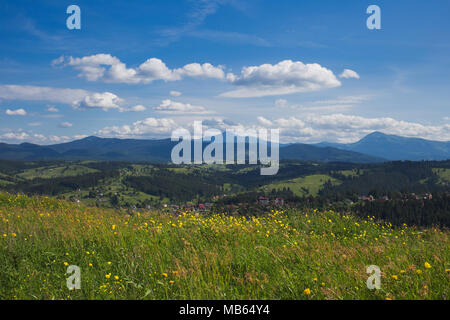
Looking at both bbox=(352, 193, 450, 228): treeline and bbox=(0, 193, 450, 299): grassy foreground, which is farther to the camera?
bbox=(352, 193, 450, 228): treeline

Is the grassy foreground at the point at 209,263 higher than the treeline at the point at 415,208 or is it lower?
higher

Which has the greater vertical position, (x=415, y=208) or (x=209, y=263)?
(x=209, y=263)

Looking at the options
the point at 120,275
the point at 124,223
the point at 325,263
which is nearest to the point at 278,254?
the point at 325,263

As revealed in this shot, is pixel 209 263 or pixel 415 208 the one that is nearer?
pixel 209 263

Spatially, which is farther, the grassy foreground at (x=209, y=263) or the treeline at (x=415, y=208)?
the treeline at (x=415, y=208)

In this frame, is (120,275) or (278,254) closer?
(120,275)

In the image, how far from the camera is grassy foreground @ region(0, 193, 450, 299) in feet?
15.8

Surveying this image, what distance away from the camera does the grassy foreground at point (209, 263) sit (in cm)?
483

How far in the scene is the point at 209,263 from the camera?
5836 millimetres

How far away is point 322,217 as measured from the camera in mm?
10766

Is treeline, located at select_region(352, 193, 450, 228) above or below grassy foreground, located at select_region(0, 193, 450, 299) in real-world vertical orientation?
below
